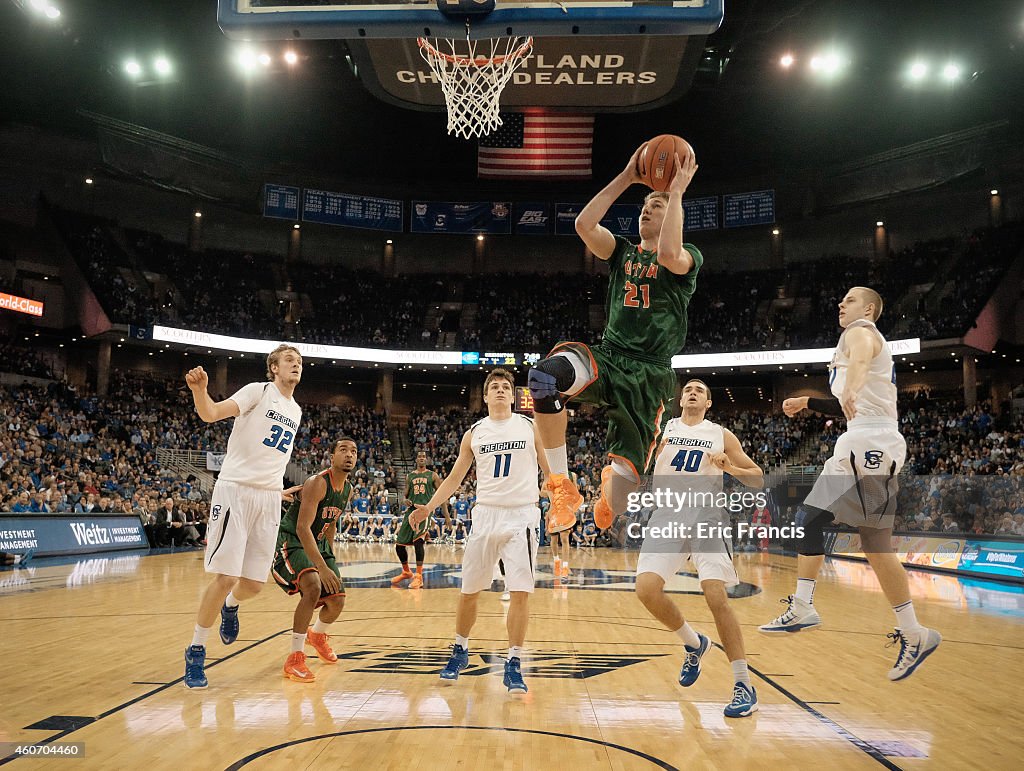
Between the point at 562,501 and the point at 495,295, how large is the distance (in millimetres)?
30004

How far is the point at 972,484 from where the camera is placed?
50.3 feet

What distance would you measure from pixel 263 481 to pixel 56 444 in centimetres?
1812

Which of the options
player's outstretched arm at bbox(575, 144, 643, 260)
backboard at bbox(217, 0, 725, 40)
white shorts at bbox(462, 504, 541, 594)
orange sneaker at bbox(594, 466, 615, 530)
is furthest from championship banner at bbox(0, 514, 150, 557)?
player's outstretched arm at bbox(575, 144, 643, 260)

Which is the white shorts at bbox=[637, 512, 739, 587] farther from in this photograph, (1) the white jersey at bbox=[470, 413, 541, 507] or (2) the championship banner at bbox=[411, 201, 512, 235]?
(2) the championship banner at bbox=[411, 201, 512, 235]

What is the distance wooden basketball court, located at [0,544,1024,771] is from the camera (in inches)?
172

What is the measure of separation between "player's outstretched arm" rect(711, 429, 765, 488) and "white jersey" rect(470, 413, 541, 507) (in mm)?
1552

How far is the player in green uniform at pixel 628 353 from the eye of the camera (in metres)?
3.38

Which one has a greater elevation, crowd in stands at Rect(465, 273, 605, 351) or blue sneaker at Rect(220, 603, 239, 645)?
crowd in stands at Rect(465, 273, 605, 351)

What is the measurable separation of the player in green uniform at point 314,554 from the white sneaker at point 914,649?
13.9ft

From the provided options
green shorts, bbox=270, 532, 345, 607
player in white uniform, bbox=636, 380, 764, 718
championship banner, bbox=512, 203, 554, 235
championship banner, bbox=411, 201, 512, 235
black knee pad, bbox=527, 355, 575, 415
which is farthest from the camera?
championship banner, bbox=411, 201, 512, 235

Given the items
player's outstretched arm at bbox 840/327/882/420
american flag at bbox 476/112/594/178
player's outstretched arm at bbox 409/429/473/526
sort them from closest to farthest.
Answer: player's outstretched arm at bbox 840/327/882/420 → player's outstretched arm at bbox 409/429/473/526 → american flag at bbox 476/112/594/178

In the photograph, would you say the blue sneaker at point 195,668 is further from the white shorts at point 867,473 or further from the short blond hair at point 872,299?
the short blond hair at point 872,299

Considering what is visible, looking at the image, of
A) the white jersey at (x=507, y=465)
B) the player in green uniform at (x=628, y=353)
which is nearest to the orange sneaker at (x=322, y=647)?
the white jersey at (x=507, y=465)

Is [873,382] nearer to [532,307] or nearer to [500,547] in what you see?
[500,547]
